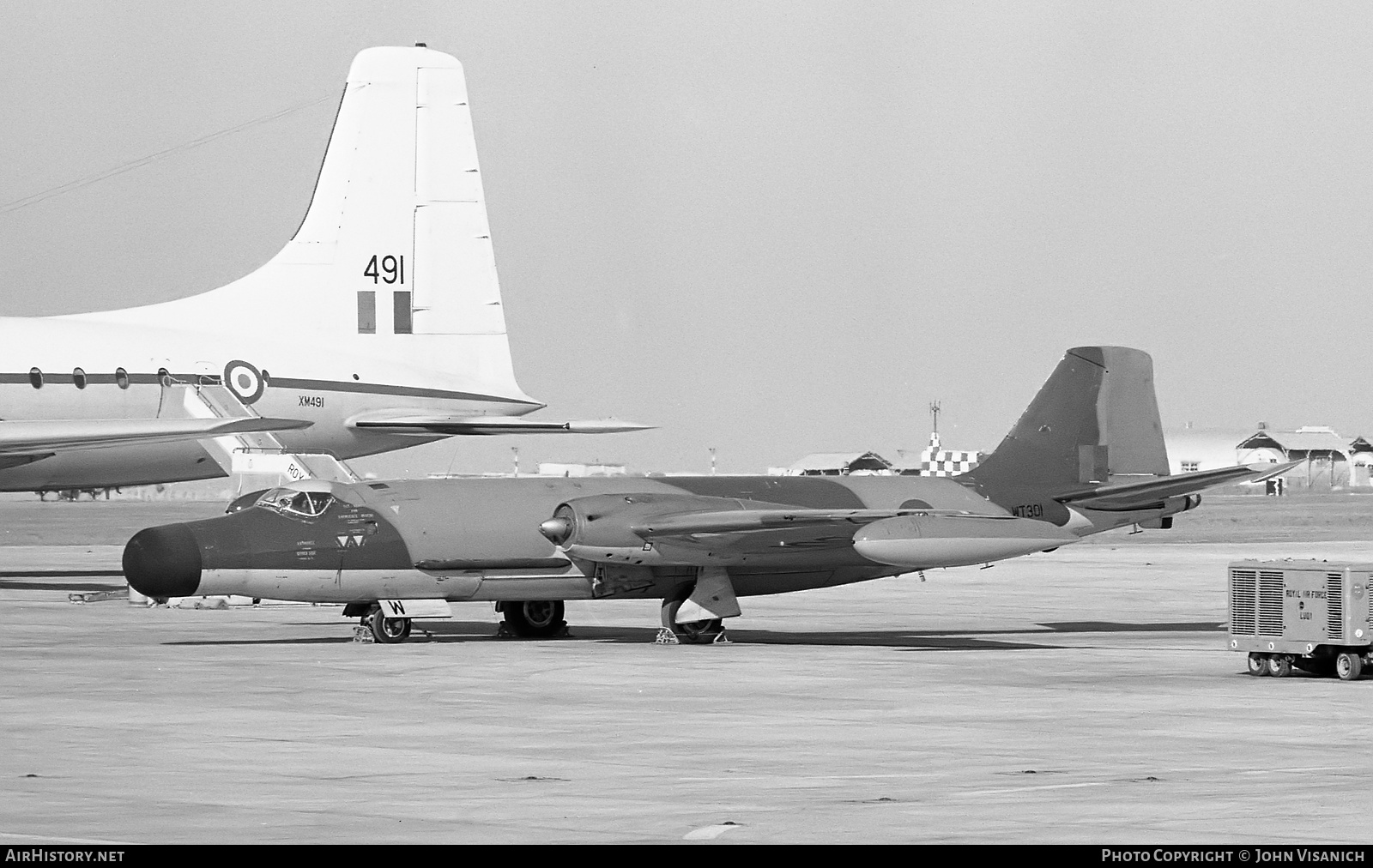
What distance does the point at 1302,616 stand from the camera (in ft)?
74.9

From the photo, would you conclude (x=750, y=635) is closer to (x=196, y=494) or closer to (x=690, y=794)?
(x=690, y=794)

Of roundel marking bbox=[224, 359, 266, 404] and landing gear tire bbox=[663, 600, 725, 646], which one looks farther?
roundel marking bbox=[224, 359, 266, 404]

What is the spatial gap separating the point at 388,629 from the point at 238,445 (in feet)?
37.8

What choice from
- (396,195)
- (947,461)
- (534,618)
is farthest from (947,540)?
(947,461)

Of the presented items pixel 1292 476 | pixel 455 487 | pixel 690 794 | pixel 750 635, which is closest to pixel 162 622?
pixel 455 487

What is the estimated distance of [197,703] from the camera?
1956cm

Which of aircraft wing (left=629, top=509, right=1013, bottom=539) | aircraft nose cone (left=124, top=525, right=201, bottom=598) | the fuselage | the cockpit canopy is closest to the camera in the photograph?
aircraft nose cone (left=124, top=525, right=201, bottom=598)

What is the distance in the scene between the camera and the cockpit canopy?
87.3ft

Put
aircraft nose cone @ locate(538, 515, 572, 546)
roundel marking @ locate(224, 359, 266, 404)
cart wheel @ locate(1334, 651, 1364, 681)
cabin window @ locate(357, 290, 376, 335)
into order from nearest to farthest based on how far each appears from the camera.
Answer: cart wheel @ locate(1334, 651, 1364, 681) < aircraft nose cone @ locate(538, 515, 572, 546) < roundel marking @ locate(224, 359, 266, 404) < cabin window @ locate(357, 290, 376, 335)

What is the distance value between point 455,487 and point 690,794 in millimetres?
14933

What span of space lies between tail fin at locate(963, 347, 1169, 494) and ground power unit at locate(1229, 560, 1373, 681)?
8.03 m

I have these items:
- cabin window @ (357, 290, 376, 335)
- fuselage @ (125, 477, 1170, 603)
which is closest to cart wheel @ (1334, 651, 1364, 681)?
fuselage @ (125, 477, 1170, 603)

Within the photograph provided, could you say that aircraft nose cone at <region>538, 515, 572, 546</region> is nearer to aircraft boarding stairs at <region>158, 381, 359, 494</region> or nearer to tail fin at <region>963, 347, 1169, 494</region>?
tail fin at <region>963, 347, 1169, 494</region>

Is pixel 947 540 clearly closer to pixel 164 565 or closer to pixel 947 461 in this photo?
pixel 164 565
